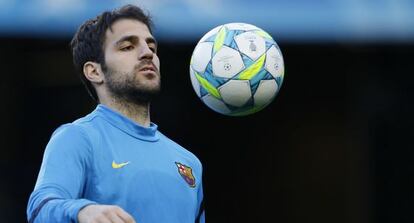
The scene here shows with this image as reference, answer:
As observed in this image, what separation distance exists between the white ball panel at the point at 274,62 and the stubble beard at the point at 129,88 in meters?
0.74

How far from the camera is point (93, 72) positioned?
469 centimetres

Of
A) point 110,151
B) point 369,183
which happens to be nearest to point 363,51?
point 369,183

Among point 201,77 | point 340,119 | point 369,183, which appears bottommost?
point 369,183

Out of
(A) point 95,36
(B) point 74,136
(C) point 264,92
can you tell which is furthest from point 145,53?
(C) point 264,92

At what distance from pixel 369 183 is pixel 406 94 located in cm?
116

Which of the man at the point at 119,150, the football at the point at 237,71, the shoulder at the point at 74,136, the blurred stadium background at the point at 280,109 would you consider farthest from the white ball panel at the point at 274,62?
the blurred stadium background at the point at 280,109

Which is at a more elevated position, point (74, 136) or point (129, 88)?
point (129, 88)

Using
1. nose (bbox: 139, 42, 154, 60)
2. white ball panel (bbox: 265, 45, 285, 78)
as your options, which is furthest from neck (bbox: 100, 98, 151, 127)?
white ball panel (bbox: 265, 45, 285, 78)

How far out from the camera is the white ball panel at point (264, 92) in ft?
16.3

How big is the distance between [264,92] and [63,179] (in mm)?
1472

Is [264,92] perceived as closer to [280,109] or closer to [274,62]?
[274,62]

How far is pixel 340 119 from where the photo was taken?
39.1 feet

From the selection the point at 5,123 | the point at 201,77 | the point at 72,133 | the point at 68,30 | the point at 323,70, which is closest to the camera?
the point at 72,133

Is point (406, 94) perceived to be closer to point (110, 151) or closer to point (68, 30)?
point (68, 30)
